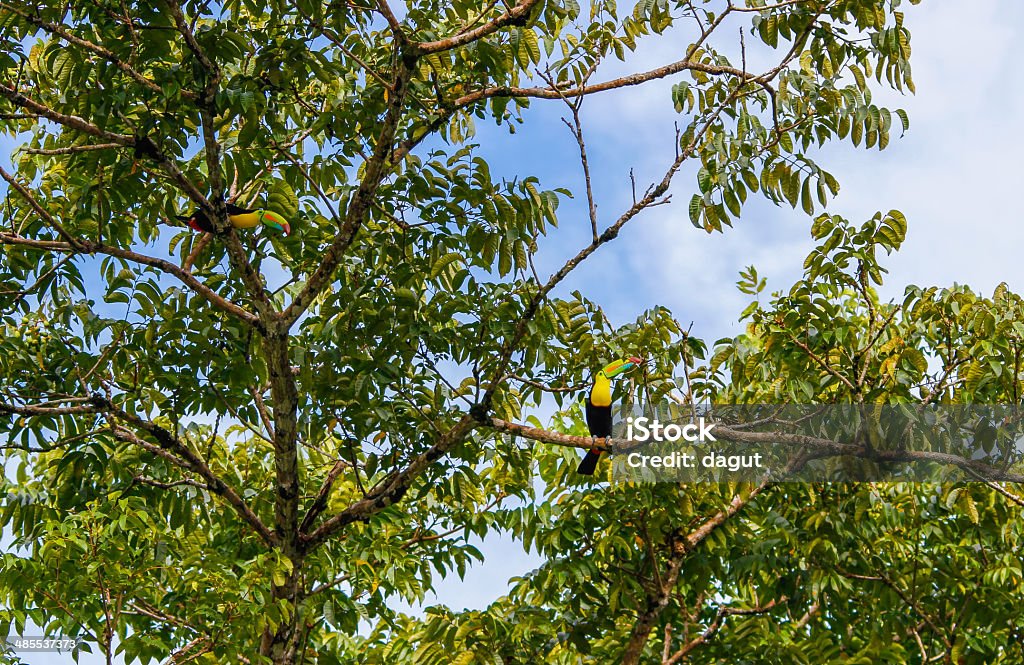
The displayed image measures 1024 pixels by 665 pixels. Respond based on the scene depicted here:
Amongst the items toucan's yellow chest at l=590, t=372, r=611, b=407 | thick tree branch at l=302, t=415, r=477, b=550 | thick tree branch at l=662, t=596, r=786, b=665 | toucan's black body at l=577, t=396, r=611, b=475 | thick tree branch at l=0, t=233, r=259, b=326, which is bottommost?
thick tree branch at l=662, t=596, r=786, b=665

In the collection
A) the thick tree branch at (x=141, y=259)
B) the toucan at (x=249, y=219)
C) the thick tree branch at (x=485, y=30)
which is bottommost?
the thick tree branch at (x=141, y=259)

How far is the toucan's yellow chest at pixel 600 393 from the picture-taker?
225 inches

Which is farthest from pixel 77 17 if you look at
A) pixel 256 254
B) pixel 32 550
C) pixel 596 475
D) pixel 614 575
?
pixel 614 575

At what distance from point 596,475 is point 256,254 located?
2.70 metres

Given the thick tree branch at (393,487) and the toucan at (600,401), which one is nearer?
the thick tree branch at (393,487)

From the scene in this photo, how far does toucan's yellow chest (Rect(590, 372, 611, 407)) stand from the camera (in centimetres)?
573

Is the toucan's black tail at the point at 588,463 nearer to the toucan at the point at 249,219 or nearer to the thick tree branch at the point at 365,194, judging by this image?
the thick tree branch at the point at 365,194

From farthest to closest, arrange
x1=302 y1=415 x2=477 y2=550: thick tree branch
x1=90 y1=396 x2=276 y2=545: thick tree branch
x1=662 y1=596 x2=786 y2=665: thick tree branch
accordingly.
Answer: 1. x1=662 y1=596 x2=786 y2=665: thick tree branch
2. x1=90 y1=396 x2=276 y2=545: thick tree branch
3. x1=302 y1=415 x2=477 y2=550: thick tree branch

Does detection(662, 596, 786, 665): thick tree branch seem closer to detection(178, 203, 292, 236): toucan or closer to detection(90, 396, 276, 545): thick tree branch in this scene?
detection(90, 396, 276, 545): thick tree branch

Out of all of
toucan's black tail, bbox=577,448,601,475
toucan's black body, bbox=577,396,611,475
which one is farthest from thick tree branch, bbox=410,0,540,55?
toucan's black tail, bbox=577,448,601,475

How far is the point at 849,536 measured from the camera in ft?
20.0

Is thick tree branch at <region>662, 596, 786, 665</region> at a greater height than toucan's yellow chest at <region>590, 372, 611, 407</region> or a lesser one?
lesser

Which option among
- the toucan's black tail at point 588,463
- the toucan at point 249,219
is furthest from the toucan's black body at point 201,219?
the toucan's black tail at point 588,463

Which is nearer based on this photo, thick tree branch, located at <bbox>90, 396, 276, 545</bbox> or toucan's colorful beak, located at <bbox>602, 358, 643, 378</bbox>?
toucan's colorful beak, located at <bbox>602, 358, 643, 378</bbox>
